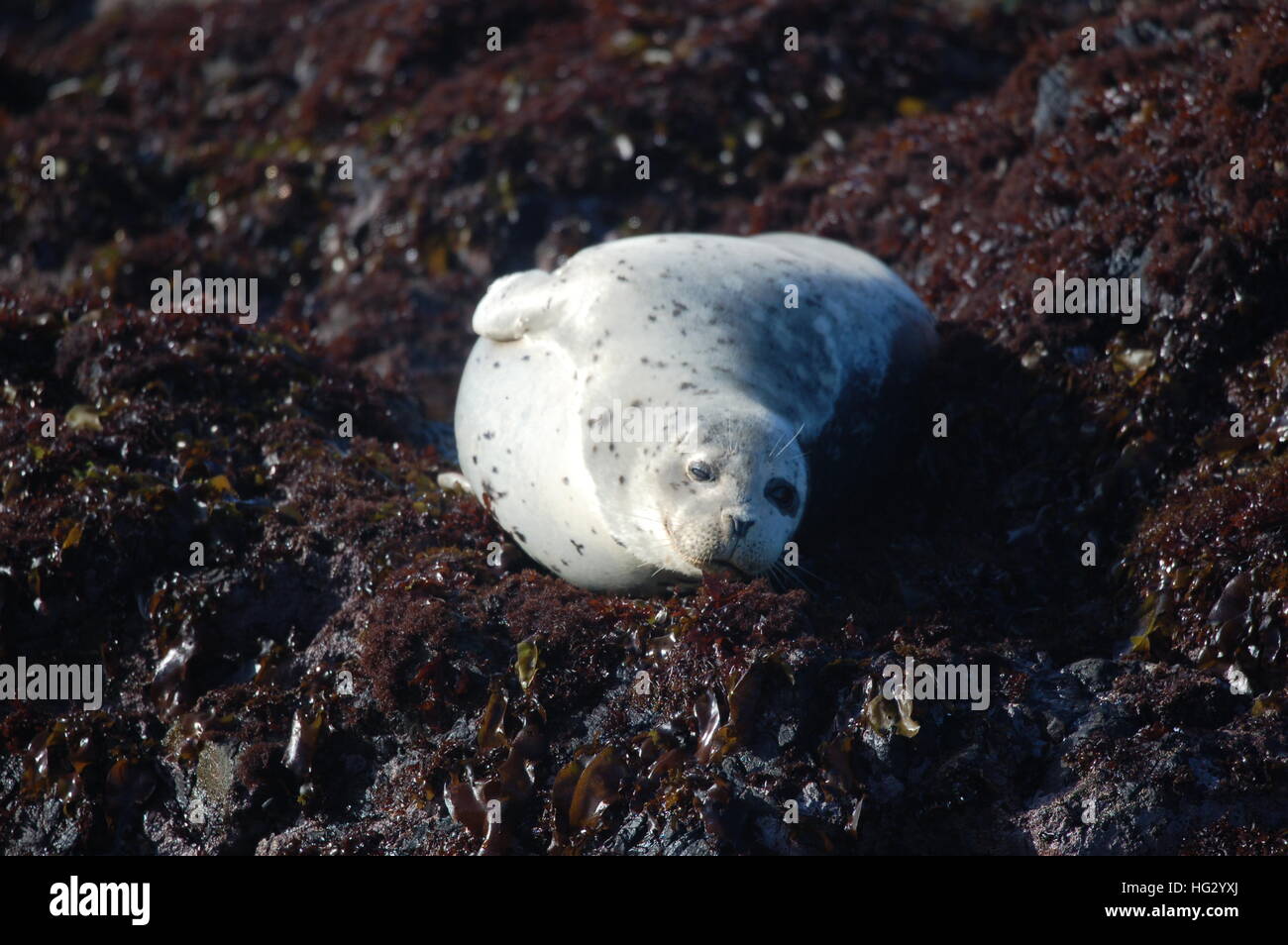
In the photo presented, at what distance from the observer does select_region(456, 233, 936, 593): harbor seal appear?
4766 millimetres

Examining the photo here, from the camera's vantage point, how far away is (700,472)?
472 centimetres

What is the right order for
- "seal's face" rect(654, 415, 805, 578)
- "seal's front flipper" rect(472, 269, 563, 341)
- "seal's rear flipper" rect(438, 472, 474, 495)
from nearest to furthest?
"seal's face" rect(654, 415, 805, 578) → "seal's front flipper" rect(472, 269, 563, 341) → "seal's rear flipper" rect(438, 472, 474, 495)

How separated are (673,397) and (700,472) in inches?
16.9

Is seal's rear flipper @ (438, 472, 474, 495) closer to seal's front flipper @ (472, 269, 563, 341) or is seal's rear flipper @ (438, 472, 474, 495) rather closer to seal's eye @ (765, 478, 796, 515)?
seal's front flipper @ (472, 269, 563, 341)

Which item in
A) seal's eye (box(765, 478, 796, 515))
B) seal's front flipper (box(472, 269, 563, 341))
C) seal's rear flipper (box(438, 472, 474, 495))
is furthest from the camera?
seal's rear flipper (box(438, 472, 474, 495))

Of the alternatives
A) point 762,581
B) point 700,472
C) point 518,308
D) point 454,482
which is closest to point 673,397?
point 700,472

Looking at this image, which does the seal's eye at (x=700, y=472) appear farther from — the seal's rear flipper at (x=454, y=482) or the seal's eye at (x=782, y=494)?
the seal's rear flipper at (x=454, y=482)

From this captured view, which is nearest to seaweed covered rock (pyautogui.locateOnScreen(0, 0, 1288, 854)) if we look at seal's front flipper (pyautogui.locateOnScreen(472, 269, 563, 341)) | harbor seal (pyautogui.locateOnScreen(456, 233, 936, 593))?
harbor seal (pyautogui.locateOnScreen(456, 233, 936, 593))

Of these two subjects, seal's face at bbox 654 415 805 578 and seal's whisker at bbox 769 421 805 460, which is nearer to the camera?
seal's face at bbox 654 415 805 578

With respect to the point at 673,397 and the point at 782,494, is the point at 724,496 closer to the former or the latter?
the point at 782,494

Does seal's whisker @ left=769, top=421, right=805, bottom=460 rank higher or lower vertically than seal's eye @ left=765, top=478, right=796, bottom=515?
higher

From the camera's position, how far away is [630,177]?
341 inches

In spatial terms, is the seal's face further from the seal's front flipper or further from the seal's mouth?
the seal's front flipper
